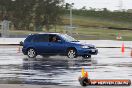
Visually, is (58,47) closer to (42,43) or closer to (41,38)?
(42,43)

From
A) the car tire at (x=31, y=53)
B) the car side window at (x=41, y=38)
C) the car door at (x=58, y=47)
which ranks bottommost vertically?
the car tire at (x=31, y=53)

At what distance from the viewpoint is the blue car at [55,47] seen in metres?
32.4

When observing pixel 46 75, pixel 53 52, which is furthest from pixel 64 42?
pixel 46 75

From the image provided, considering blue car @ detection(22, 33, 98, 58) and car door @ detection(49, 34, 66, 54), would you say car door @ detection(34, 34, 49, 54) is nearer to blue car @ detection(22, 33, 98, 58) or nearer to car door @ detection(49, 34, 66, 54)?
blue car @ detection(22, 33, 98, 58)

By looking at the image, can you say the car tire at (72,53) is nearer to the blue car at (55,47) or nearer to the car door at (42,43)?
the blue car at (55,47)

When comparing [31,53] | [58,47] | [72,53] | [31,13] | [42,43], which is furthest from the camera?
[31,13]

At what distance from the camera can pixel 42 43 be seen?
33.5 meters

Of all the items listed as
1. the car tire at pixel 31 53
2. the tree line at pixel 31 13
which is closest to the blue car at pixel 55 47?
the car tire at pixel 31 53

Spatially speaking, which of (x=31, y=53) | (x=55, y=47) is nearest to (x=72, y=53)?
(x=55, y=47)

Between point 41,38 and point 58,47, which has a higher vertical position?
point 41,38

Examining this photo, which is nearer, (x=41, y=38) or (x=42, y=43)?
(x=42, y=43)

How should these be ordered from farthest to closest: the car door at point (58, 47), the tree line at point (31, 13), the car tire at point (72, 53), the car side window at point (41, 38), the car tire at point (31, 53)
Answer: the tree line at point (31, 13) → the car side window at point (41, 38) → the car tire at point (31, 53) → the car door at point (58, 47) → the car tire at point (72, 53)

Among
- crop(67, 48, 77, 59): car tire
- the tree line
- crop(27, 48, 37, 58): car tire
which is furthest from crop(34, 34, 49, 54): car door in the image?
the tree line

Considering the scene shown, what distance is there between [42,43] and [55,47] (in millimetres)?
1024
